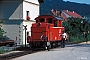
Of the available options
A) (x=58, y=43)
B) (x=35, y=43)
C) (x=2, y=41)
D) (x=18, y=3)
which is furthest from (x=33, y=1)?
(x=35, y=43)

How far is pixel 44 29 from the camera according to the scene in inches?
1259

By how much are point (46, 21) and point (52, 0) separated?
125 metres

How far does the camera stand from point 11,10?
50.9 metres

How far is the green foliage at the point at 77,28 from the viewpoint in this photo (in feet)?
227

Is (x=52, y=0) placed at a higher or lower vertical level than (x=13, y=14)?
higher

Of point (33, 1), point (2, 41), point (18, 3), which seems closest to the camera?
point (2, 41)

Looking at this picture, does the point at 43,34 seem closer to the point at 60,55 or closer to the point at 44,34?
the point at 44,34

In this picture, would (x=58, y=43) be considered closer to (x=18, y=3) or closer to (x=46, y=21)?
(x=46, y=21)

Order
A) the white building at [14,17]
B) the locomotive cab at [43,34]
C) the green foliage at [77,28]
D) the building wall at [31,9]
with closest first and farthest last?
the locomotive cab at [43,34] → the white building at [14,17] → the building wall at [31,9] → the green foliage at [77,28]

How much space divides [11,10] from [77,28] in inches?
1013

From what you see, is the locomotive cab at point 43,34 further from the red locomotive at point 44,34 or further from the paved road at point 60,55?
the paved road at point 60,55

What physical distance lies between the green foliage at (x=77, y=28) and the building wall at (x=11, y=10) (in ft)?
65.0

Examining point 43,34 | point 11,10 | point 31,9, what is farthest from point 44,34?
point 31,9

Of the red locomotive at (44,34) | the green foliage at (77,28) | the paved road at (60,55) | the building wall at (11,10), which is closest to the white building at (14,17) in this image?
the building wall at (11,10)
